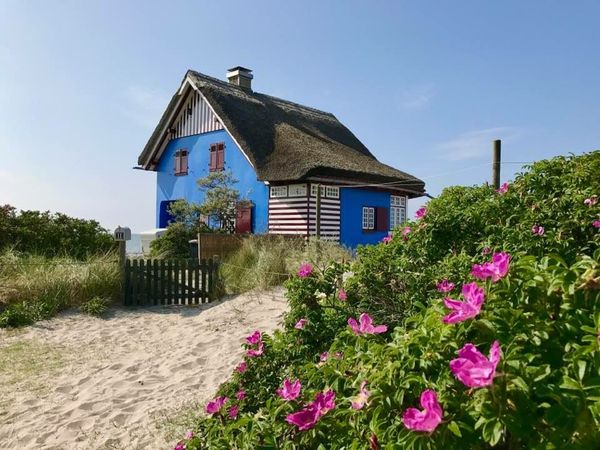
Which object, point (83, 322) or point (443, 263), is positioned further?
point (83, 322)

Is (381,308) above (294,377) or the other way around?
above

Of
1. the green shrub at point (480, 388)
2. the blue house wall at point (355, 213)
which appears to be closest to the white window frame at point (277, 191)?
the blue house wall at point (355, 213)

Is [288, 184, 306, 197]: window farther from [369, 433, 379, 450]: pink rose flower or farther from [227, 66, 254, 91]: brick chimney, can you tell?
[369, 433, 379, 450]: pink rose flower

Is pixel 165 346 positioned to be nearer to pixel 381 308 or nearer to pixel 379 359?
pixel 381 308

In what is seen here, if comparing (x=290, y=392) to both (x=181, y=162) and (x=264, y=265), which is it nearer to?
(x=264, y=265)

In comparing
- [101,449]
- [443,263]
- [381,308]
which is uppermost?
[443,263]

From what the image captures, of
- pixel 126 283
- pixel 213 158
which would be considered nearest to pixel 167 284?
pixel 126 283

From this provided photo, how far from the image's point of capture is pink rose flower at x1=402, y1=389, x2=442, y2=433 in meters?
1.11

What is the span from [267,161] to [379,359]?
17.3 meters

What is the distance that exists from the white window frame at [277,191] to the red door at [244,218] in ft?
3.78

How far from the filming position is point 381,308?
145 inches

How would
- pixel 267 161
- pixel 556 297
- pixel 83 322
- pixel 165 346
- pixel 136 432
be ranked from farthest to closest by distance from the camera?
1. pixel 267 161
2. pixel 83 322
3. pixel 165 346
4. pixel 136 432
5. pixel 556 297

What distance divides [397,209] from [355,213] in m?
3.18

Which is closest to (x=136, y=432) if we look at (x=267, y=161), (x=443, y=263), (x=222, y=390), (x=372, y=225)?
(x=222, y=390)
